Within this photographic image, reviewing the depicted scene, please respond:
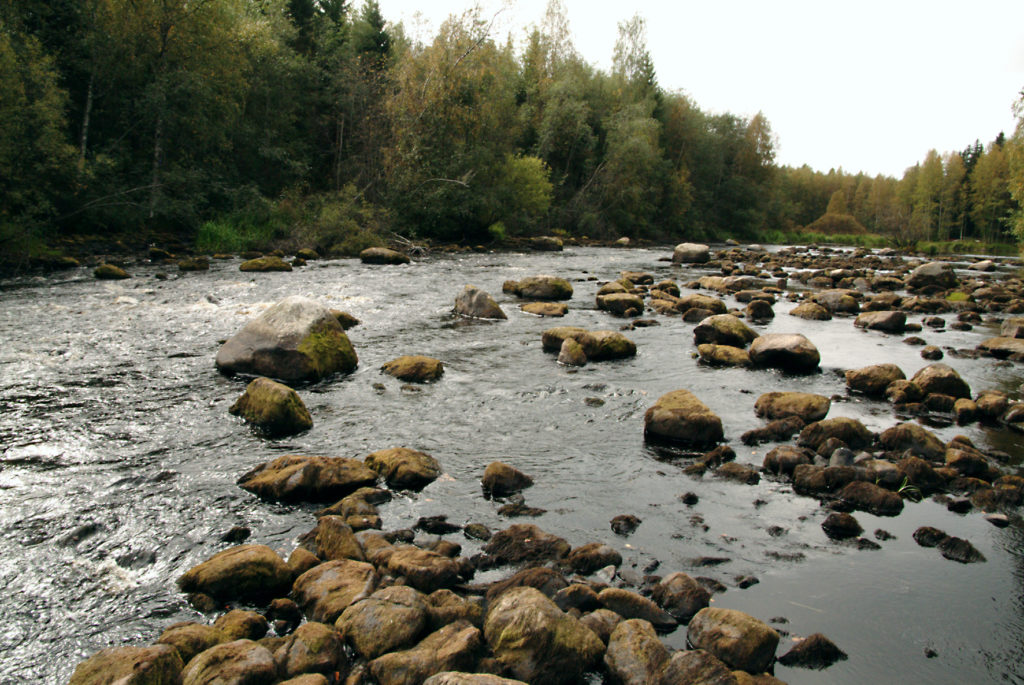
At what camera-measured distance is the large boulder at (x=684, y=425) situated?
7.34 m

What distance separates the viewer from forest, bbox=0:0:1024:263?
72.0 feet

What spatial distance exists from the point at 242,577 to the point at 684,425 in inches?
202

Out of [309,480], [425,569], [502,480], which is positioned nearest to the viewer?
[425,569]

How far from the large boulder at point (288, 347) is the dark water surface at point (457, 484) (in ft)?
1.33

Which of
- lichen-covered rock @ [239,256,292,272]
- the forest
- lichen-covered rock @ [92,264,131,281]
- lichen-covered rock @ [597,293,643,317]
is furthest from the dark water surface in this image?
the forest

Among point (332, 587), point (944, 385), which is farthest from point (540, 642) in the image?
point (944, 385)

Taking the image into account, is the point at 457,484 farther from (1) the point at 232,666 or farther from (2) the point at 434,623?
(1) the point at 232,666

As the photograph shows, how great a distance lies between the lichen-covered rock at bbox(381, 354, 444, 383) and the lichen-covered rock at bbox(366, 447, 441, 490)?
10.7 ft

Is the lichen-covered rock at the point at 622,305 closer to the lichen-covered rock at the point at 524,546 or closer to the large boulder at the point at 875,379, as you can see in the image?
the large boulder at the point at 875,379

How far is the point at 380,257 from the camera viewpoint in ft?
85.1

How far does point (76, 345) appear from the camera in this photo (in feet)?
35.4

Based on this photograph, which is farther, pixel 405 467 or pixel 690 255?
pixel 690 255

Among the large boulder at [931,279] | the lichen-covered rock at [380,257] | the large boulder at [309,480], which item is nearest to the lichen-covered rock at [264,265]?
the lichen-covered rock at [380,257]

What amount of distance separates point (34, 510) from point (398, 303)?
38.2 ft
